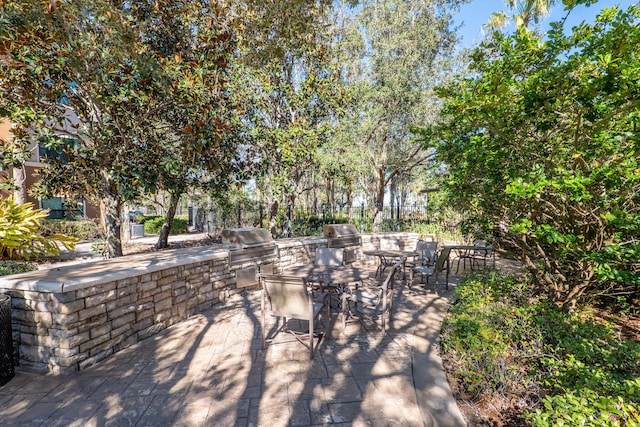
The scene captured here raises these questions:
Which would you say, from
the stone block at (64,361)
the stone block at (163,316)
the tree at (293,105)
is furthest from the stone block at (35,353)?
the tree at (293,105)

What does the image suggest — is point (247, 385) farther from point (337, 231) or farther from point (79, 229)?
point (79, 229)

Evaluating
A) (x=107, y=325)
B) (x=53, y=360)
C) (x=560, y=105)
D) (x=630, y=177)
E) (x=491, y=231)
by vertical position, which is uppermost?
(x=560, y=105)

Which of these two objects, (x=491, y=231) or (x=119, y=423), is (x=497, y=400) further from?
(x=491, y=231)

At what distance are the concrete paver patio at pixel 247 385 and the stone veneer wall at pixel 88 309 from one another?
19 centimetres

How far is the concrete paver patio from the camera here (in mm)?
2654

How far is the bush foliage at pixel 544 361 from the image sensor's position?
85.1 inches

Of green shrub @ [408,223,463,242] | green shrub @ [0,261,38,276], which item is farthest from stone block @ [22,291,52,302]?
green shrub @ [408,223,463,242]

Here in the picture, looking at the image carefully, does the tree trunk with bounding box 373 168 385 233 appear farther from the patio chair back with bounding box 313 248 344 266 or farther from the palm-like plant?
the palm-like plant

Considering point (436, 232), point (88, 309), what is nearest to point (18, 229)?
point (88, 309)

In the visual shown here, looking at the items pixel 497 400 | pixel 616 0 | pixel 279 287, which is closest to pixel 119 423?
pixel 279 287

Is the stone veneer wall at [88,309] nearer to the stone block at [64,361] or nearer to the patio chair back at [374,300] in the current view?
the stone block at [64,361]

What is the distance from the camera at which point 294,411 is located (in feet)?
→ 8.95

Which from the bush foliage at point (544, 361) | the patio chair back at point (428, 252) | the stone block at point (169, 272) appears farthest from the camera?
the patio chair back at point (428, 252)

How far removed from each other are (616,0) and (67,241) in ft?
37.8
